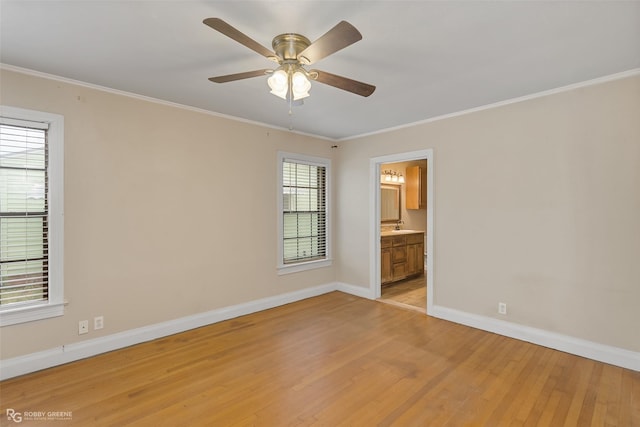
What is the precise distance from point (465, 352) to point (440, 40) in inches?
110

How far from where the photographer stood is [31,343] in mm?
2621

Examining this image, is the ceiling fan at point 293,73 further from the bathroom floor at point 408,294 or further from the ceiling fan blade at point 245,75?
the bathroom floor at point 408,294

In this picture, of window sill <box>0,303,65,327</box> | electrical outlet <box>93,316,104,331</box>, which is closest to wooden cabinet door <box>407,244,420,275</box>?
electrical outlet <box>93,316,104,331</box>

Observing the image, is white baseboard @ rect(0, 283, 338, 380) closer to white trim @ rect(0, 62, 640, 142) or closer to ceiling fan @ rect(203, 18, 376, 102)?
white trim @ rect(0, 62, 640, 142)

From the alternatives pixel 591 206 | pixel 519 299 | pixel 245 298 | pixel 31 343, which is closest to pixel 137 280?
pixel 31 343

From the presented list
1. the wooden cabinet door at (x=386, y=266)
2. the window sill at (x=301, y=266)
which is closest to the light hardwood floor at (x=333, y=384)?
the window sill at (x=301, y=266)

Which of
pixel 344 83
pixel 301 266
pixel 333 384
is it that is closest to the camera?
pixel 344 83

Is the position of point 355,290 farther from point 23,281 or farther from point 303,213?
point 23,281

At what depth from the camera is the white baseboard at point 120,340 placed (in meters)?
2.57

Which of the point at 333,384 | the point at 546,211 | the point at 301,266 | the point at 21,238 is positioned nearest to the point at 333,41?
the point at 333,384

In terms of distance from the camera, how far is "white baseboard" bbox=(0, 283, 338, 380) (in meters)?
2.57

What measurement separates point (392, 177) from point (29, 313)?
6038 mm

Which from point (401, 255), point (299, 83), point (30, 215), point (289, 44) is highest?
point (289, 44)

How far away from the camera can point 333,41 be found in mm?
1618
